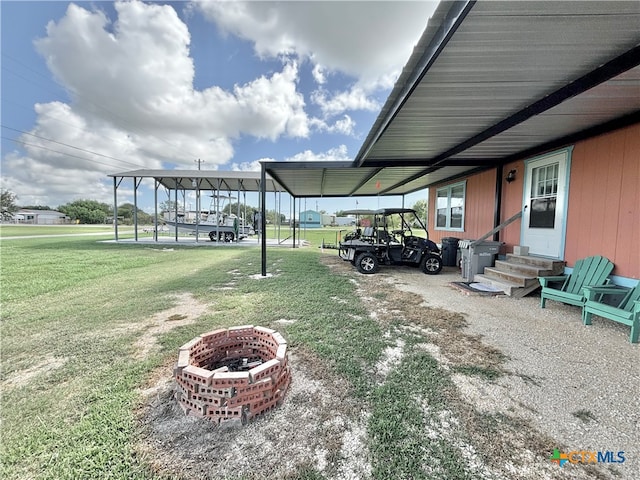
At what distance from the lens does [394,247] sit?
688 cm

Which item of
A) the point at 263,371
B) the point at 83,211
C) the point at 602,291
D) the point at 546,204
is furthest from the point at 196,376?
the point at 83,211

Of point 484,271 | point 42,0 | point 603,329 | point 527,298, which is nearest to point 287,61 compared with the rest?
point 42,0

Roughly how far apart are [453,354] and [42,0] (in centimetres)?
1432

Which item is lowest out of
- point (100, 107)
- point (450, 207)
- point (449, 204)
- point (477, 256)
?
point (477, 256)

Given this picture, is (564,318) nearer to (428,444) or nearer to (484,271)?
(484,271)

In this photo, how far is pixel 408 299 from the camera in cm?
453

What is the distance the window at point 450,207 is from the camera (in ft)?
27.8

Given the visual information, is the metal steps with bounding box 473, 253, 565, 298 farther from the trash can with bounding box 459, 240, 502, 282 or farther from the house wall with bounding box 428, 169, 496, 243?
the house wall with bounding box 428, 169, 496, 243

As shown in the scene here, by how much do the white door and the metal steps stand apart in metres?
0.30

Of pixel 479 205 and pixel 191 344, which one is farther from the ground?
pixel 479 205

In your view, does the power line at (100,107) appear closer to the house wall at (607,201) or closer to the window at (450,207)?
the window at (450,207)

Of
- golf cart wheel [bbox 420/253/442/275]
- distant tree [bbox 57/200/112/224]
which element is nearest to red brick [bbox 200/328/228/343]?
golf cart wheel [bbox 420/253/442/275]

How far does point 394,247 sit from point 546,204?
125 inches

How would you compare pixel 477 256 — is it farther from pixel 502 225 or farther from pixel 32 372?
pixel 32 372
